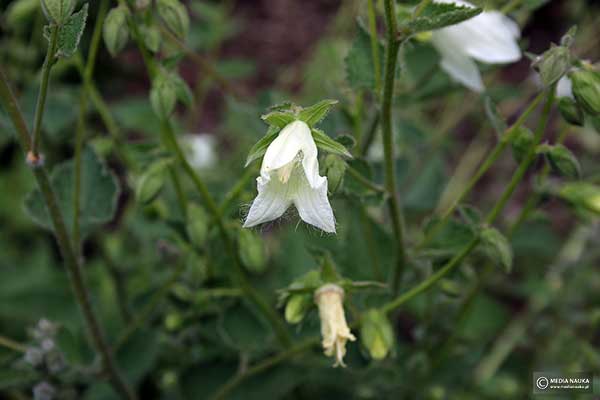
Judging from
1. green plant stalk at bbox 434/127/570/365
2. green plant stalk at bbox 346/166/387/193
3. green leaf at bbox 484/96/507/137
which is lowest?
green plant stalk at bbox 434/127/570/365

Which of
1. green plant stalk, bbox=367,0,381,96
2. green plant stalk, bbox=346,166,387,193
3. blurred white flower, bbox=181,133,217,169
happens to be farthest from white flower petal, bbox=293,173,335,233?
blurred white flower, bbox=181,133,217,169

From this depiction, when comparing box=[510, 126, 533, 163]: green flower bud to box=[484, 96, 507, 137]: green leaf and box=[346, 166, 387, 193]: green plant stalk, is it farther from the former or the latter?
box=[346, 166, 387, 193]: green plant stalk

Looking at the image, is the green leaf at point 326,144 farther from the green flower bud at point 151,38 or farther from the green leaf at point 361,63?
the green flower bud at point 151,38

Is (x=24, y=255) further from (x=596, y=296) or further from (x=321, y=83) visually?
(x=596, y=296)

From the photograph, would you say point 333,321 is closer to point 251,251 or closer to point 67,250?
point 251,251

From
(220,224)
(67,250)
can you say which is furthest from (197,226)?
(67,250)

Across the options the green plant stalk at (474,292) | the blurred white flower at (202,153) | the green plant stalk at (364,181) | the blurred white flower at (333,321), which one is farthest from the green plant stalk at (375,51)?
the blurred white flower at (202,153)
